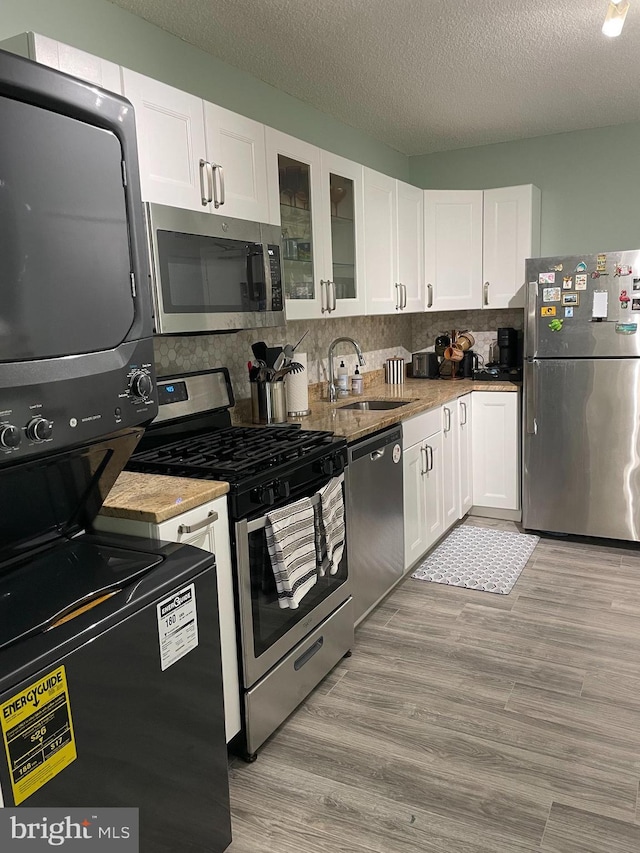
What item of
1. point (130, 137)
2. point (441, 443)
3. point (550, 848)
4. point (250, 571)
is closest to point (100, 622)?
point (250, 571)

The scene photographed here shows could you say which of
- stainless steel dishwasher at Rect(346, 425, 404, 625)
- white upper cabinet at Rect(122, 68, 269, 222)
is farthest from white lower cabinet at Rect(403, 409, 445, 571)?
white upper cabinet at Rect(122, 68, 269, 222)

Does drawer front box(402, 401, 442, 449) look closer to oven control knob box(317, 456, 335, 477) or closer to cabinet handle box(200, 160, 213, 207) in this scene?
oven control knob box(317, 456, 335, 477)

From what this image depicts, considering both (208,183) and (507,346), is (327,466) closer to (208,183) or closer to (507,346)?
(208,183)

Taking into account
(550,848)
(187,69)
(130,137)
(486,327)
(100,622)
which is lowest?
(550,848)

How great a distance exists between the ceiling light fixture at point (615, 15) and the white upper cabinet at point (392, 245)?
141cm

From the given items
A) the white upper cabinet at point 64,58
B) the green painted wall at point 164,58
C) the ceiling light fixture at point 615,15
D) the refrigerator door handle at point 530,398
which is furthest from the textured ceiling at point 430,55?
the refrigerator door handle at point 530,398

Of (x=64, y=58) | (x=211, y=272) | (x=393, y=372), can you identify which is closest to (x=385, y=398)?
(x=393, y=372)

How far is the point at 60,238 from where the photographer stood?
1197mm

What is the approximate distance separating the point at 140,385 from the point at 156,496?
555 mm

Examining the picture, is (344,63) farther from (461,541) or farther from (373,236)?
(461,541)

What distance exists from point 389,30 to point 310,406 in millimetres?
1803

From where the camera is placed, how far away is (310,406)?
3.65 meters

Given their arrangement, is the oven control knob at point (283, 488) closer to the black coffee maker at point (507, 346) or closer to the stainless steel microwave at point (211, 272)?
the stainless steel microwave at point (211, 272)

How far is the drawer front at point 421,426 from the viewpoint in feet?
10.8
